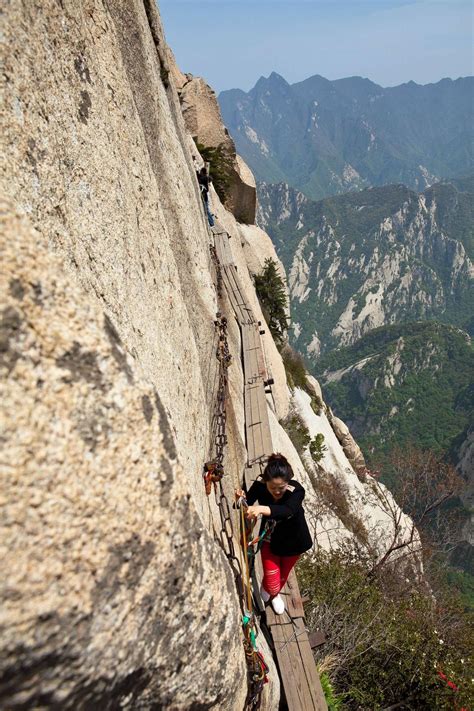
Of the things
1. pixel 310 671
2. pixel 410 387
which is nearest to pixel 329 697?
pixel 310 671

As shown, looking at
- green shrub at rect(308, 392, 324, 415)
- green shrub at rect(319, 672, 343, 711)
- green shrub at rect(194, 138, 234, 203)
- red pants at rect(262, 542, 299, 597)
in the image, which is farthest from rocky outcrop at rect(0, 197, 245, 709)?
green shrub at rect(308, 392, 324, 415)

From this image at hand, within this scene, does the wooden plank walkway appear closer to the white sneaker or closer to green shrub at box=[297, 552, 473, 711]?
the white sneaker

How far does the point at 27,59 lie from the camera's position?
10.6ft

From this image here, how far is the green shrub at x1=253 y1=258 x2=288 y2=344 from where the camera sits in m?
27.1

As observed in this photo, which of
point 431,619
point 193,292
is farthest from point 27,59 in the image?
point 431,619

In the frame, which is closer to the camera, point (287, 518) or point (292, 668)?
point (287, 518)

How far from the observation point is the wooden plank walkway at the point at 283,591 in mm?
6203

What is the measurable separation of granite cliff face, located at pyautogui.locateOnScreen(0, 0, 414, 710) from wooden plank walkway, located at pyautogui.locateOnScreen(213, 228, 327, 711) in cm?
124

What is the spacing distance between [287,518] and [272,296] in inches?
902

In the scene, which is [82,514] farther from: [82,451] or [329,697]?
[329,697]

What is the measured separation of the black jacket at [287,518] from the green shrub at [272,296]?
2158cm

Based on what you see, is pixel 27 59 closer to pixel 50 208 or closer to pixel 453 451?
pixel 50 208

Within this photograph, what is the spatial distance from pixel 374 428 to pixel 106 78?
549ft

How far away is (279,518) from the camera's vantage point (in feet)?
17.7
